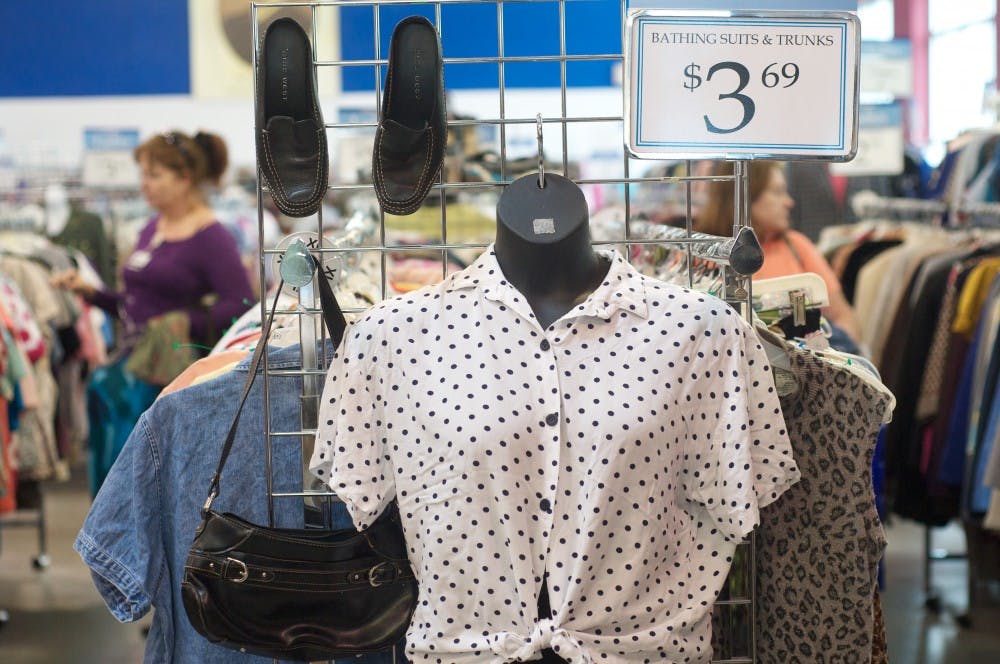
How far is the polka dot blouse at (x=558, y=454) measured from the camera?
1.58 meters

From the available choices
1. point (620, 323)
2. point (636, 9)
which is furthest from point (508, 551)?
point (636, 9)

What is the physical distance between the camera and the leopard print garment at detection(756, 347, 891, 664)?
1864mm

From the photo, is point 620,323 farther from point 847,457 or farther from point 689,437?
point 847,457

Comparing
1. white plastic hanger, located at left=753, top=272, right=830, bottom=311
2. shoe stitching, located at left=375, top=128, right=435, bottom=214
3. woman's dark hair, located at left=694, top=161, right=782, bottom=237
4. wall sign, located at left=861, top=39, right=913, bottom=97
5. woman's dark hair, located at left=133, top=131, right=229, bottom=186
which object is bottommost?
white plastic hanger, located at left=753, top=272, right=830, bottom=311

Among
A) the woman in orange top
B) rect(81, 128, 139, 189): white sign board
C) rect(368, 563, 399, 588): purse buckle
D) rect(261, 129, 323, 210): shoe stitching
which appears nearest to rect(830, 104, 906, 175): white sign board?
the woman in orange top

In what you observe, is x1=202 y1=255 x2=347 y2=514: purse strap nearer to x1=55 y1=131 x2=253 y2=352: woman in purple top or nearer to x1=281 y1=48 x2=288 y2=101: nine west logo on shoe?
x1=281 y1=48 x2=288 y2=101: nine west logo on shoe

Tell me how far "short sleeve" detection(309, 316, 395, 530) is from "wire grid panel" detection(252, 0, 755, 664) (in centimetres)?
18

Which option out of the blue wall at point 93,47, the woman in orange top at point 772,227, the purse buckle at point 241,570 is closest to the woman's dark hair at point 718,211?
the woman in orange top at point 772,227

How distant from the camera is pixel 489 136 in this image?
605 cm

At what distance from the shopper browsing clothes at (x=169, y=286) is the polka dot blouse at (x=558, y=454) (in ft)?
7.72

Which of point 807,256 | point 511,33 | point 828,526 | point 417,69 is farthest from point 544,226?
point 511,33

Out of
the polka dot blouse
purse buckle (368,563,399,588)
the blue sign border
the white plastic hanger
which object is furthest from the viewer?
the white plastic hanger

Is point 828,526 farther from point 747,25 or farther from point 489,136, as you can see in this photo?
point 489,136

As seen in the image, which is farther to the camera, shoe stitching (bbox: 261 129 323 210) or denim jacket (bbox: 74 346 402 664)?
denim jacket (bbox: 74 346 402 664)
